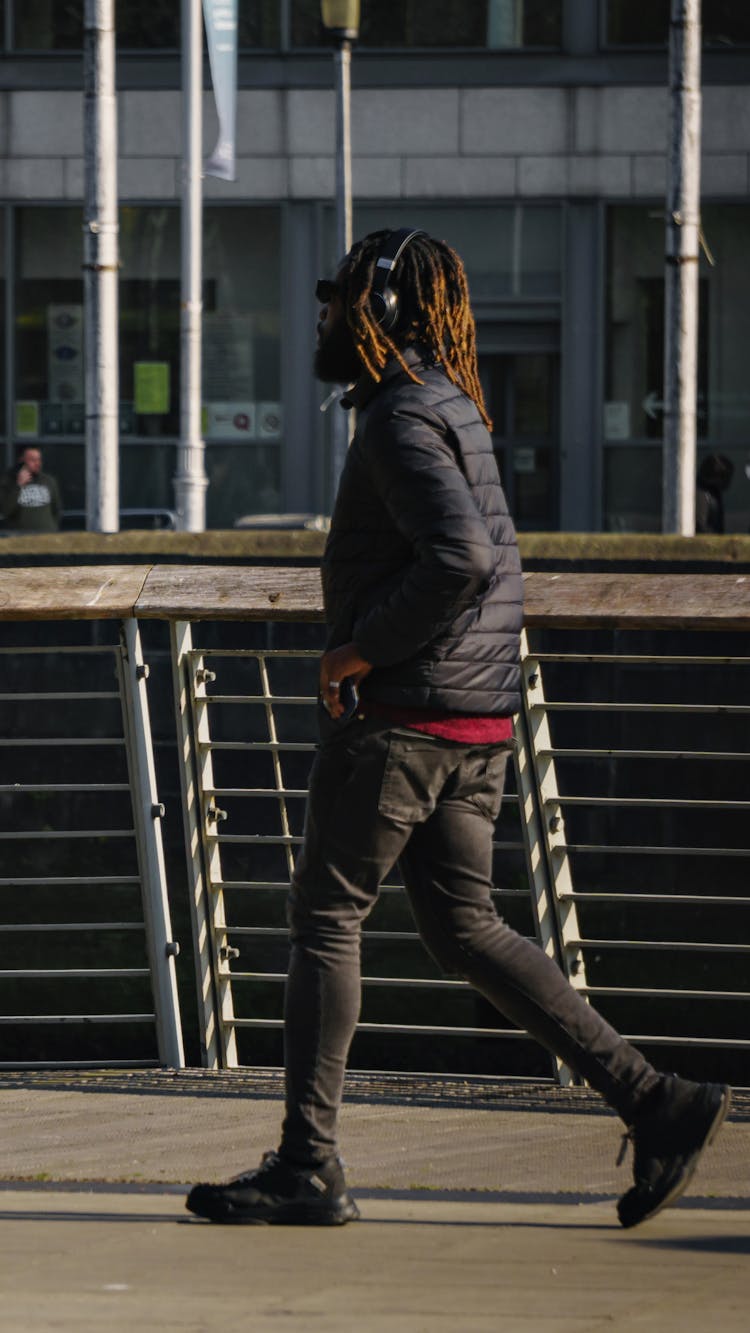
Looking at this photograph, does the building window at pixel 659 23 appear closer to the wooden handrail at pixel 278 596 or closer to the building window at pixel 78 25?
the building window at pixel 78 25

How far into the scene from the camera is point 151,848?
5191 mm

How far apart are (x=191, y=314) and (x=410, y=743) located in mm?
16917

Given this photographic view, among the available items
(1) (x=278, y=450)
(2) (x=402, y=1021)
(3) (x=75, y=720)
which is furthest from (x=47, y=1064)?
(1) (x=278, y=450)

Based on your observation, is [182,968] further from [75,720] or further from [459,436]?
[459,436]

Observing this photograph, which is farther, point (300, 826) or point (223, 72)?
point (223, 72)

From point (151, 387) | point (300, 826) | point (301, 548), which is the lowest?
point (300, 826)

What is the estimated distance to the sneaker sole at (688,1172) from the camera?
148 inches

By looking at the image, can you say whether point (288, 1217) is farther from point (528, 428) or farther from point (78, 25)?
point (78, 25)

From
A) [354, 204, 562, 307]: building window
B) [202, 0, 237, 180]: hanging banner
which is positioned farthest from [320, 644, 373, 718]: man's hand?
[354, 204, 562, 307]: building window

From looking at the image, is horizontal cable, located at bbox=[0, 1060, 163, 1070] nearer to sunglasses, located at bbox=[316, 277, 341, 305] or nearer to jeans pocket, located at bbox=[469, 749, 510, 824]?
jeans pocket, located at bbox=[469, 749, 510, 824]

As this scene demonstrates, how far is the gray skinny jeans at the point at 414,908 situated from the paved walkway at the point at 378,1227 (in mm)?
238

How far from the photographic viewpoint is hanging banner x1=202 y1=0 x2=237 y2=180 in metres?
20.2

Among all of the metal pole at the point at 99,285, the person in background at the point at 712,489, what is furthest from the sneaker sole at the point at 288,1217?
the person in background at the point at 712,489

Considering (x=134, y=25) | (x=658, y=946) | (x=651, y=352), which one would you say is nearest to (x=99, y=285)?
(x=134, y=25)
